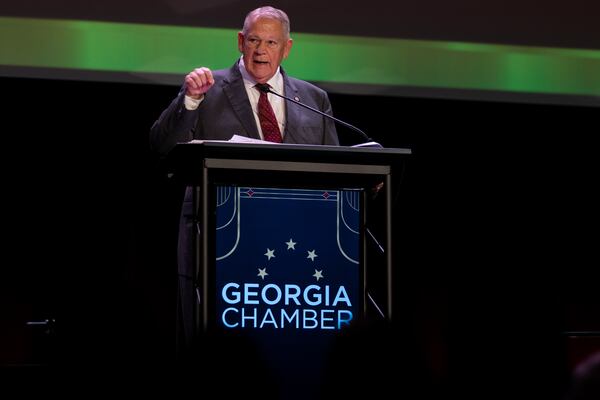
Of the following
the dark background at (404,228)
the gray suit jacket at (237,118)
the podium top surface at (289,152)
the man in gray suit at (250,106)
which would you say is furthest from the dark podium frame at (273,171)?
the dark background at (404,228)

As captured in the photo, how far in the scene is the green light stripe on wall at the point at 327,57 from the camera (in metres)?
4.36

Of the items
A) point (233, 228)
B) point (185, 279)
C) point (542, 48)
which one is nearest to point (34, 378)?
point (185, 279)

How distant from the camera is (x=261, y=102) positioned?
10.8ft

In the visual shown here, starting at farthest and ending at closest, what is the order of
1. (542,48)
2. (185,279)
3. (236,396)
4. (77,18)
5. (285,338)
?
(542,48) < (77,18) < (185,279) < (285,338) < (236,396)

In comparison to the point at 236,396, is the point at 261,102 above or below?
above

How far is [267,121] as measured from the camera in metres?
3.26

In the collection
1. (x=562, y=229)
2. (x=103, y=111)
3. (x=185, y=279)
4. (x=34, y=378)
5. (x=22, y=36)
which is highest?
(x=22, y=36)

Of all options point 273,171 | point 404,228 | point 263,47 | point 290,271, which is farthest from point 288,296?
point 404,228

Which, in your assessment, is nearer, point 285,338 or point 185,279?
point 285,338

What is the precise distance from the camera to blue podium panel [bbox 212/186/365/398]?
8.86 ft

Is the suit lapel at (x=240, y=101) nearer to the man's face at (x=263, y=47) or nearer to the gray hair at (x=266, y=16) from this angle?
the man's face at (x=263, y=47)

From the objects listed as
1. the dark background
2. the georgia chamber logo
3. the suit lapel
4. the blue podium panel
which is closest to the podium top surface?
the blue podium panel

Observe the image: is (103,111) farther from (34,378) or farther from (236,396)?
(236,396)

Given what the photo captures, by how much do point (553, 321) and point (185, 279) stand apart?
99.2 inches
